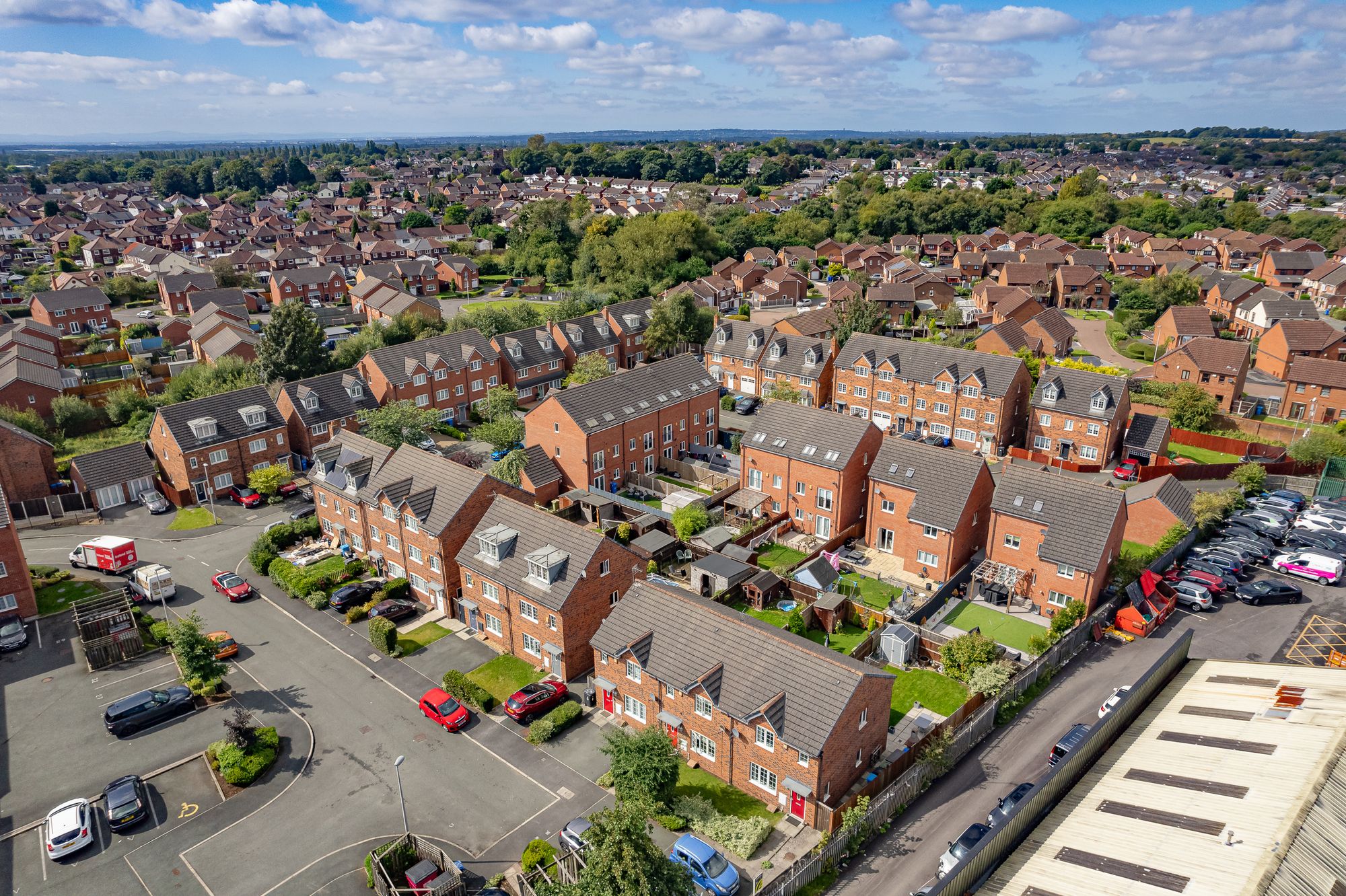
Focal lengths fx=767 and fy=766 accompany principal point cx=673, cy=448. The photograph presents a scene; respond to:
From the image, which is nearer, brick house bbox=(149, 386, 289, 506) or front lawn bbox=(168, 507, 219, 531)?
front lawn bbox=(168, 507, 219, 531)

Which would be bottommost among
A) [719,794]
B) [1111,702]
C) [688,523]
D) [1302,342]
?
[719,794]

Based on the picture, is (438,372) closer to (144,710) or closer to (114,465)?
(114,465)

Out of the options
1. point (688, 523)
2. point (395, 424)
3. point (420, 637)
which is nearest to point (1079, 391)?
point (688, 523)

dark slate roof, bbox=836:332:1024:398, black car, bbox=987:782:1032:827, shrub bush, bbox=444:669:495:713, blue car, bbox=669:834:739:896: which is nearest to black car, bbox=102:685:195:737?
shrub bush, bbox=444:669:495:713

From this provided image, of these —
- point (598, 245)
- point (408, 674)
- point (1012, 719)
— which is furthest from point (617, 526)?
point (598, 245)

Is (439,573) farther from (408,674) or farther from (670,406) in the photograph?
(670,406)

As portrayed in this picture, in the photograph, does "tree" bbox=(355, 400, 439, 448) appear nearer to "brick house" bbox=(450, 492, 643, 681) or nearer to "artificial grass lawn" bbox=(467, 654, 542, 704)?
"brick house" bbox=(450, 492, 643, 681)

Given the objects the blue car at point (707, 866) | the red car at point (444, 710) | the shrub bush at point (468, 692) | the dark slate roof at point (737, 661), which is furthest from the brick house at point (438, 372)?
the blue car at point (707, 866)
